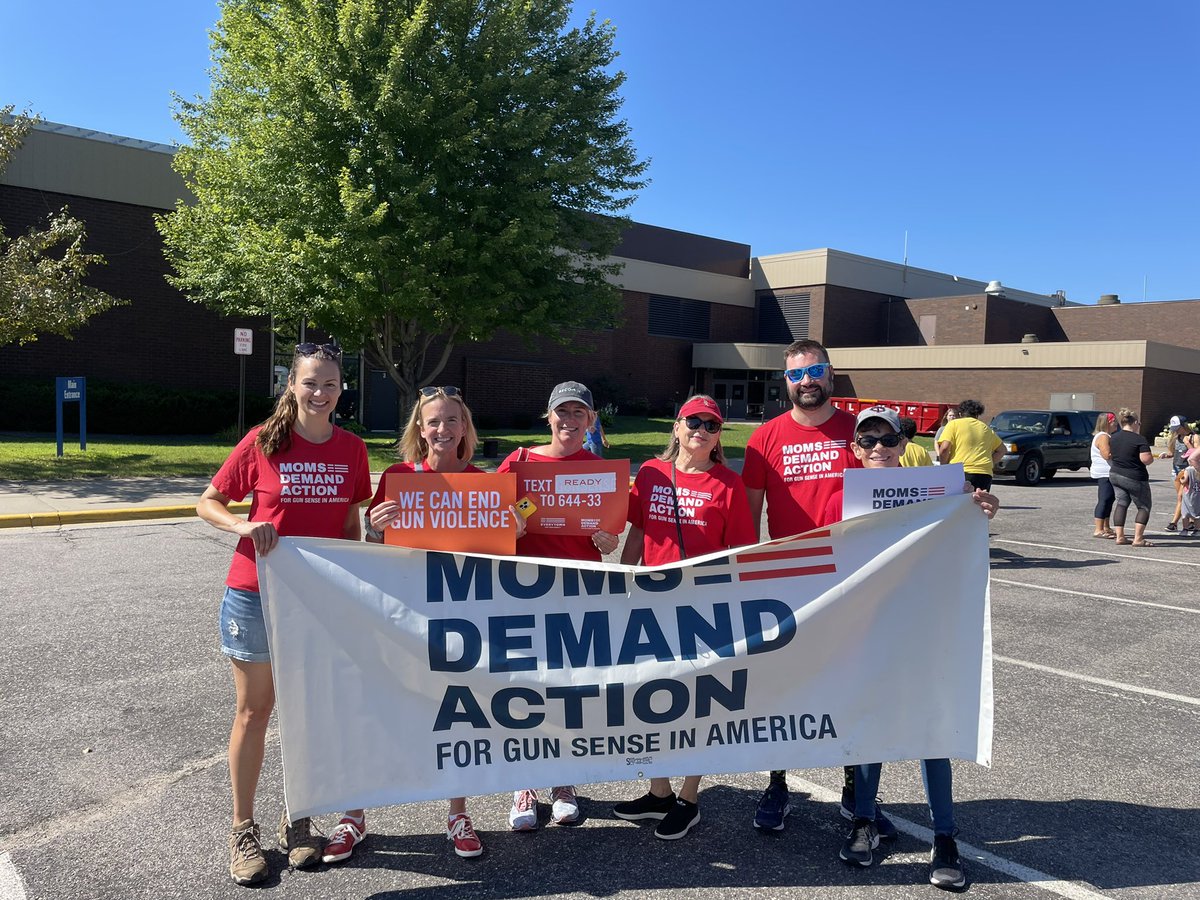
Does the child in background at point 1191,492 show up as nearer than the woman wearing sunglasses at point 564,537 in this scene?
No

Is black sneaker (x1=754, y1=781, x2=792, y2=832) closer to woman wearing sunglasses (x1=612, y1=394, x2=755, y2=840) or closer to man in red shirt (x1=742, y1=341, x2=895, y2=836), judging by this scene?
man in red shirt (x1=742, y1=341, x2=895, y2=836)

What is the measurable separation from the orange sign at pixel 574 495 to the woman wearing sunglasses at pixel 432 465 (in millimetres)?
134

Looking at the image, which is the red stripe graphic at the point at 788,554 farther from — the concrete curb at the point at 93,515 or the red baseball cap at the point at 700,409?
the concrete curb at the point at 93,515

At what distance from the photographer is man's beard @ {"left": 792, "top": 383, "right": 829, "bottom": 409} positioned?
150 inches

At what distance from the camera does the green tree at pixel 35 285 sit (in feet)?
47.1

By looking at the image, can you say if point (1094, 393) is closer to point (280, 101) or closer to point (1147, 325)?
point (1147, 325)

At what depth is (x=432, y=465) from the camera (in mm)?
3680

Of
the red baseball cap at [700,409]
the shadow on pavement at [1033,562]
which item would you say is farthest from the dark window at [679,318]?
the red baseball cap at [700,409]

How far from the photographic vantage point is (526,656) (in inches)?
133

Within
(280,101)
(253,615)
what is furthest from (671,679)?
(280,101)

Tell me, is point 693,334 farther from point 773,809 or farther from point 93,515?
point 773,809

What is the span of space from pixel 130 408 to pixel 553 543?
838 inches

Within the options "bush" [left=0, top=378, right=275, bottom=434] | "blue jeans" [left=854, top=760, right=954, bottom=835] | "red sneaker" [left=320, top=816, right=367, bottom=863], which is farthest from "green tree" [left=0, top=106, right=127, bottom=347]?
"blue jeans" [left=854, top=760, right=954, bottom=835]

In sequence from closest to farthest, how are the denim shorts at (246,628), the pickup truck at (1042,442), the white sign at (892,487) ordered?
the denim shorts at (246,628) → the white sign at (892,487) → the pickup truck at (1042,442)
